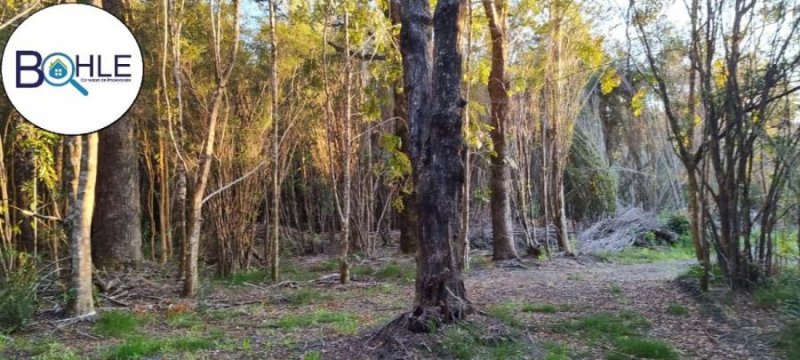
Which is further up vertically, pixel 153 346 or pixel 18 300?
pixel 18 300

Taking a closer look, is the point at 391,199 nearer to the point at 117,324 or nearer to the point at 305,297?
the point at 305,297

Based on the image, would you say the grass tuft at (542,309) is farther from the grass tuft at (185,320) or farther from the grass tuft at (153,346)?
the grass tuft at (185,320)

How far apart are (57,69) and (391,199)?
692 centimetres

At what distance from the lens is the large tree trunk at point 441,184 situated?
14.3 feet

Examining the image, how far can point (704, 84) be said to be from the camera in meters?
5.37

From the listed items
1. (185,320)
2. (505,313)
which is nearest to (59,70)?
(185,320)

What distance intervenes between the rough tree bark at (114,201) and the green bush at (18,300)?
2611mm

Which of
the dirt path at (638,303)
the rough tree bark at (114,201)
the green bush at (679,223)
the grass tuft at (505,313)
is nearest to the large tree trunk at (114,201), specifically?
the rough tree bark at (114,201)

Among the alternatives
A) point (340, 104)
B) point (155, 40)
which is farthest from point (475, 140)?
point (155, 40)

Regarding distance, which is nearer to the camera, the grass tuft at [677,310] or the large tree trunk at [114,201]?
the grass tuft at [677,310]

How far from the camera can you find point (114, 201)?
26.7 feet

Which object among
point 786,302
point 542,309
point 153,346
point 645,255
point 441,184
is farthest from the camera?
point 645,255

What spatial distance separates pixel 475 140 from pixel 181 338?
4600mm

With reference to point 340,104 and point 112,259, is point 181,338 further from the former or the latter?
point 340,104
